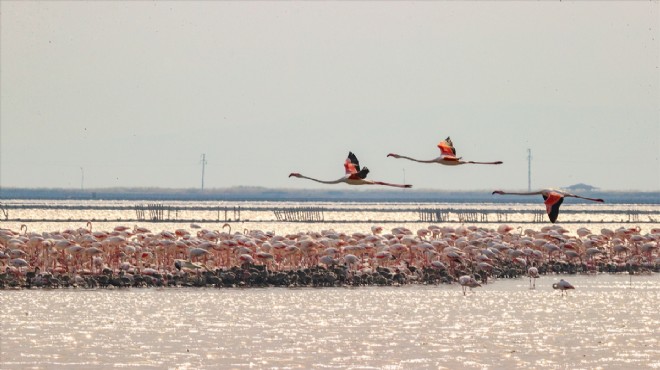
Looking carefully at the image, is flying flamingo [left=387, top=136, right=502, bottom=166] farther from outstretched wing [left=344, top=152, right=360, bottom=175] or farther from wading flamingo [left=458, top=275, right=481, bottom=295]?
wading flamingo [left=458, top=275, right=481, bottom=295]

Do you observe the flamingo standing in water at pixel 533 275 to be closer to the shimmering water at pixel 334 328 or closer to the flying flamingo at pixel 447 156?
the shimmering water at pixel 334 328

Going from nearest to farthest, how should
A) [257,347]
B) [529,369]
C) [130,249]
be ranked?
[529,369]
[257,347]
[130,249]

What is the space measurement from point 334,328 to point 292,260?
13388mm

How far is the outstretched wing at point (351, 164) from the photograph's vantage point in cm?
1377

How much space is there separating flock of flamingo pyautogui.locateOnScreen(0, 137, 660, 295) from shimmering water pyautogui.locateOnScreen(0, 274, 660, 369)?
39.8 inches

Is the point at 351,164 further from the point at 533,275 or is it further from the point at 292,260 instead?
the point at 292,260

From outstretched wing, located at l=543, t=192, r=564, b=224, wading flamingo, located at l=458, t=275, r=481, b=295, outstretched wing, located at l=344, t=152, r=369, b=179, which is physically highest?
outstretched wing, located at l=344, t=152, r=369, b=179

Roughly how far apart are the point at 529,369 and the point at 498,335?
4376mm

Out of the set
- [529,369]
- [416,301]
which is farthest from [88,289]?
[529,369]

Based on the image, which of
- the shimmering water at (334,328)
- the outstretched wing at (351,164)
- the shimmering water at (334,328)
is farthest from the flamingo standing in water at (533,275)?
the outstretched wing at (351,164)

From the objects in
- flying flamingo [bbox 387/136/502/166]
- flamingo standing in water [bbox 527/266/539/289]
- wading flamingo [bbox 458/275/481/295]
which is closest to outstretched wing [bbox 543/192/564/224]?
flying flamingo [bbox 387/136/502/166]

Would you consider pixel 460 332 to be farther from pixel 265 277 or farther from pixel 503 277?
pixel 503 277

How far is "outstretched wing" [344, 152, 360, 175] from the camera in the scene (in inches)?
542

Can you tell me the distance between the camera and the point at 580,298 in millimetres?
32375
